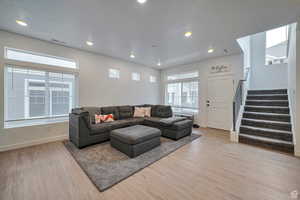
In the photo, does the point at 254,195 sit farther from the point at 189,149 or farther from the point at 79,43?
the point at 79,43

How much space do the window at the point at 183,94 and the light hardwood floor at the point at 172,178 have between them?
2970mm

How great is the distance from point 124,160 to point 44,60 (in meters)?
3.41

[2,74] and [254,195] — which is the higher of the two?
[2,74]

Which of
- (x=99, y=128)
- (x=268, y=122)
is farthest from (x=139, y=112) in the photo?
(x=268, y=122)

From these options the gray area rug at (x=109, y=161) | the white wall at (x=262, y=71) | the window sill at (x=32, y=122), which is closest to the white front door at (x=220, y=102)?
the white wall at (x=262, y=71)

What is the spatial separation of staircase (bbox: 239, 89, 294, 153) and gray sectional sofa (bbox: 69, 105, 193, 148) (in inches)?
65.7

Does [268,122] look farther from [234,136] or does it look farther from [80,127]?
[80,127]

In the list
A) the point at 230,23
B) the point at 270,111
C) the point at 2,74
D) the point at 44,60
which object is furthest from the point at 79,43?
the point at 270,111

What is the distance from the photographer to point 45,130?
327 centimetres

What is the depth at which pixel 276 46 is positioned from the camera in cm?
507

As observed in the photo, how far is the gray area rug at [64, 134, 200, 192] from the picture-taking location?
1.87 meters

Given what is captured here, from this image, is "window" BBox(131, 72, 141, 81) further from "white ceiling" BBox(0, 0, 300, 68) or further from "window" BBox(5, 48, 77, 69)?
"window" BBox(5, 48, 77, 69)

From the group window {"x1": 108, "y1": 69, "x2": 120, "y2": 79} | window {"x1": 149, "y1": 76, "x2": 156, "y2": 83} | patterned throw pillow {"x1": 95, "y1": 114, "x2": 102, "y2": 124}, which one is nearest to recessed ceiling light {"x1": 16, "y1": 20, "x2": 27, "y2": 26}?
window {"x1": 108, "y1": 69, "x2": 120, "y2": 79}

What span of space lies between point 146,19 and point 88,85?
9.28 feet
